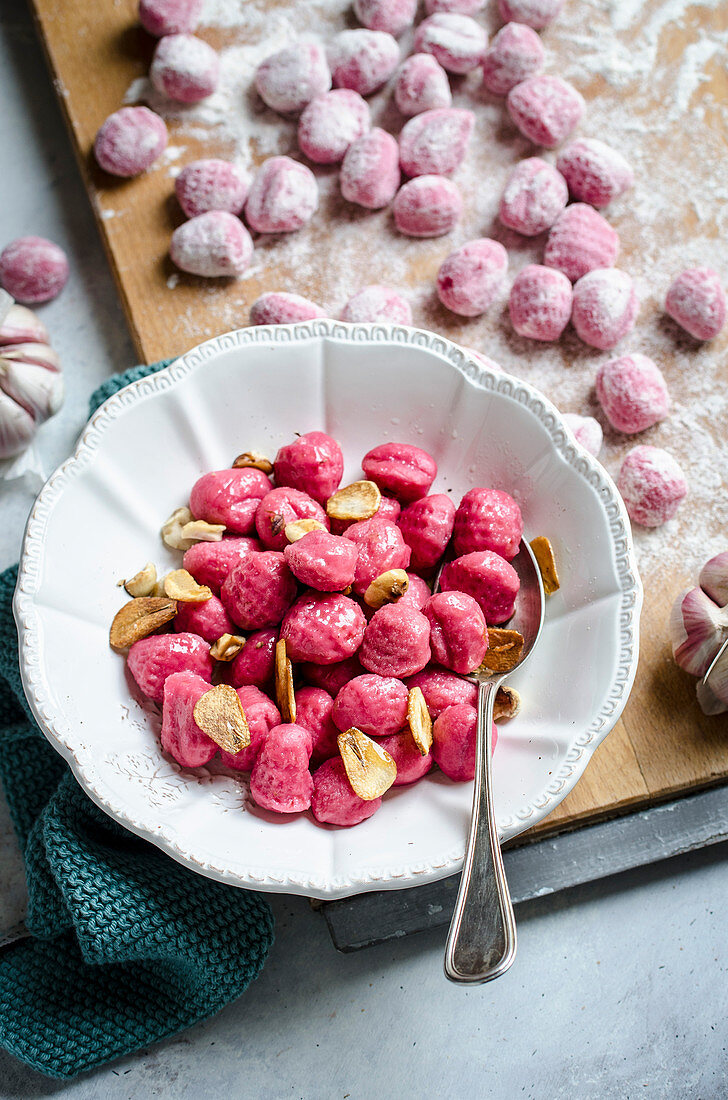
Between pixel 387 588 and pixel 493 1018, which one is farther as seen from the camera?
pixel 493 1018

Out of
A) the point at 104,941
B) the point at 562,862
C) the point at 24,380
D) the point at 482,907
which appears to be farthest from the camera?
the point at 24,380

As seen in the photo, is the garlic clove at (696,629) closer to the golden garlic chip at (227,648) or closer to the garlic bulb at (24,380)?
the golden garlic chip at (227,648)

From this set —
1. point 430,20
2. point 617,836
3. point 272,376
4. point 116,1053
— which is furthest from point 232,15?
point 116,1053

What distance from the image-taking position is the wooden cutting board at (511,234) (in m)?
1.12

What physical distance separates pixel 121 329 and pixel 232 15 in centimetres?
50

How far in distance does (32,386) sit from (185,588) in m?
0.42

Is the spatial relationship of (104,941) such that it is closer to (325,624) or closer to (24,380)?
(325,624)

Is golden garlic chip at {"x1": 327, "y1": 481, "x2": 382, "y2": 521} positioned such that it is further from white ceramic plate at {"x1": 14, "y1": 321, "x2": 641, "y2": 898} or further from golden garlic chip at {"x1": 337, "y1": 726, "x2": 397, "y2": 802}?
golden garlic chip at {"x1": 337, "y1": 726, "x2": 397, "y2": 802}

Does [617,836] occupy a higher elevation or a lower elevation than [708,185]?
lower

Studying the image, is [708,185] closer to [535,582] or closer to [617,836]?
[535,582]

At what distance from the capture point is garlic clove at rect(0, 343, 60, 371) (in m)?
1.14

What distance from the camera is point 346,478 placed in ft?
3.37

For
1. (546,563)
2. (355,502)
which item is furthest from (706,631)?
(355,502)

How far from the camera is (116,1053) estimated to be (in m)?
0.95
